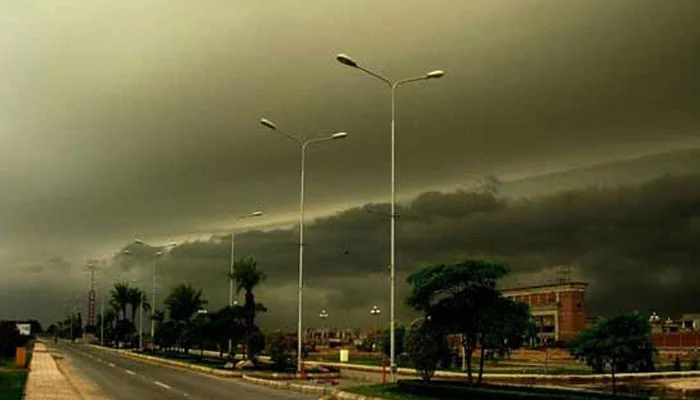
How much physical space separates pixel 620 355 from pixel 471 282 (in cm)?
645

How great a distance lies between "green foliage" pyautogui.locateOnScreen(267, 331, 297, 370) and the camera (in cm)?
5119

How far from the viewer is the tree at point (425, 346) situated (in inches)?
1275

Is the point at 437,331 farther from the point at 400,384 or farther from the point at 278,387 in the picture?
the point at 278,387

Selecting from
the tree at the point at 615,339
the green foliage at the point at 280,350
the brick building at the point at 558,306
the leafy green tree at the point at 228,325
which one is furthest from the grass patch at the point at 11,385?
the brick building at the point at 558,306

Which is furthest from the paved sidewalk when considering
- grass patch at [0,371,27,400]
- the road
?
the road

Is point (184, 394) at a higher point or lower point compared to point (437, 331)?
lower

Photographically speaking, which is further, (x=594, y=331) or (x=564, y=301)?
(x=564, y=301)

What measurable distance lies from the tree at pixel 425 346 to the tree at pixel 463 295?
86 centimetres

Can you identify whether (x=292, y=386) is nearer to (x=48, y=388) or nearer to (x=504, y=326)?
(x=48, y=388)

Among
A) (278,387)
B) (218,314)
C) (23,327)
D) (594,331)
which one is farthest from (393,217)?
(23,327)

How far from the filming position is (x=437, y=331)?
31.8 metres

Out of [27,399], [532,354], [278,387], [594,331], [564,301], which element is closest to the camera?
[27,399]

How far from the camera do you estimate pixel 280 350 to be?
5150 cm

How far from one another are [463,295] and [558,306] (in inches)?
3629
